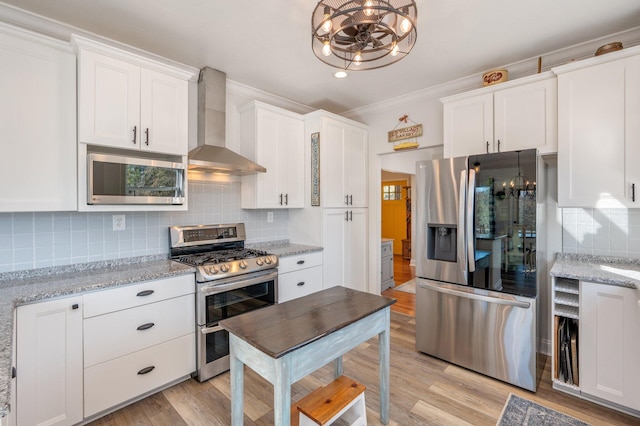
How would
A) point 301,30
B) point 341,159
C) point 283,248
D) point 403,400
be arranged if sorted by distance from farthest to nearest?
point 341,159 < point 283,248 < point 301,30 < point 403,400

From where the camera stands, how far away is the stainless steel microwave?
6.97ft

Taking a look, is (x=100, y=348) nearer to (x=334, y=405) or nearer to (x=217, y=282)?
(x=217, y=282)

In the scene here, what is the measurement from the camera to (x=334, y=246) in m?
3.68

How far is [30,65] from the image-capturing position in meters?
1.93

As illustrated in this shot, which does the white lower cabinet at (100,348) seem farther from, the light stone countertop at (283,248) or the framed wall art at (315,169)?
the framed wall art at (315,169)

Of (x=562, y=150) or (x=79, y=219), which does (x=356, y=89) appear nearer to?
(x=562, y=150)

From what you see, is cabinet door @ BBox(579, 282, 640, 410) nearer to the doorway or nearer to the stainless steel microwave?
the stainless steel microwave

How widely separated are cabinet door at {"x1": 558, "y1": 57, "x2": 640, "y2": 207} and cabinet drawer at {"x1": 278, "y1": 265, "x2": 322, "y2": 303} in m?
2.36

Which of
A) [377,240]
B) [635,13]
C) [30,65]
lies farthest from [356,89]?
[30,65]

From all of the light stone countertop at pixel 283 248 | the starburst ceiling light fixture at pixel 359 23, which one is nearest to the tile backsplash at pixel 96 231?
the light stone countertop at pixel 283 248

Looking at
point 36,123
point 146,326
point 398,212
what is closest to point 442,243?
point 146,326

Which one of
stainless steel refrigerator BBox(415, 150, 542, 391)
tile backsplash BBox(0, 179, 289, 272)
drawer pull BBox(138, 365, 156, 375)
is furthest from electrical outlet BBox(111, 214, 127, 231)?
stainless steel refrigerator BBox(415, 150, 542, 391)

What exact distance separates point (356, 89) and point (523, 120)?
173cm

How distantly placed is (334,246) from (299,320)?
2.09m
